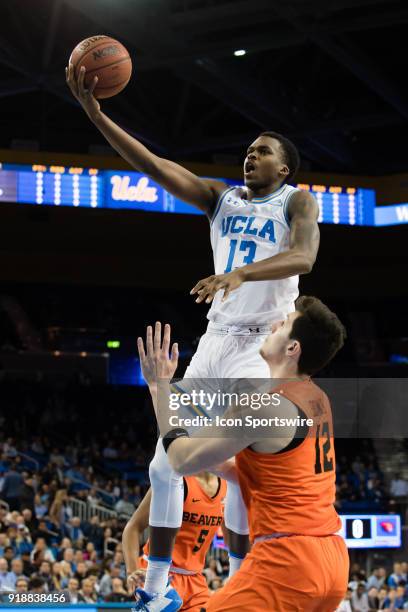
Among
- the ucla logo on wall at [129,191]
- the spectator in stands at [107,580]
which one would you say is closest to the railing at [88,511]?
the spectator in stands at [107,580]

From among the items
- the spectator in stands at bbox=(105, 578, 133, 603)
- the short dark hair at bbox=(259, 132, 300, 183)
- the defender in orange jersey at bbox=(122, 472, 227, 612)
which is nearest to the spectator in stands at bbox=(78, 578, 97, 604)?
the spectator in stands at bbox=(105, 578, 133, 603)

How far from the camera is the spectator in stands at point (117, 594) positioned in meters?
10.2

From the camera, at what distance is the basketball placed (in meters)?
4.23

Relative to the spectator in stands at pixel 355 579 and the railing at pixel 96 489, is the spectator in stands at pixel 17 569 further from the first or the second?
the spectator in stands at pixel 355 579

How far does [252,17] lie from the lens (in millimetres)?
12688

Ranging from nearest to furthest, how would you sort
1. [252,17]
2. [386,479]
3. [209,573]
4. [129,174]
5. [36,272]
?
[209,573] < [252,17] < [386,479] < [129,174] < [36,272]

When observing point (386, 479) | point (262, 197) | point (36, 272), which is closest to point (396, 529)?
point (386, 479)

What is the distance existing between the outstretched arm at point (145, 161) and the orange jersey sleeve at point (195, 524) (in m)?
1.41

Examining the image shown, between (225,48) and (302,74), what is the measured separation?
12.2 feet

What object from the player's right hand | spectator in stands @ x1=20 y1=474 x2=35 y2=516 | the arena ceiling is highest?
the arena ceiling

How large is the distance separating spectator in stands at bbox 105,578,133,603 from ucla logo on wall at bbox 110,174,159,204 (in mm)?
7045

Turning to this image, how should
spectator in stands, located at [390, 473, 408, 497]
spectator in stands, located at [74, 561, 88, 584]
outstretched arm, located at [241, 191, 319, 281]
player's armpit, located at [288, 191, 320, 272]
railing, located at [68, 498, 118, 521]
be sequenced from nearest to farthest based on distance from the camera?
outstretched arm, located at [241, 191, 319, 281] < player's armpit, located at [288, 191, 320, 272] < spectator in stands, located at [74, 561, 88, 584] < railing, located at [68, 498, 118, 521] < spectator in stands, located at [390, 473, 408, 497]

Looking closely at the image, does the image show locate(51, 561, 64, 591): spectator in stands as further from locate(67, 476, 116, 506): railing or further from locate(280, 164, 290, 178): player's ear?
locate(280, 164, 290, 178): player's ear

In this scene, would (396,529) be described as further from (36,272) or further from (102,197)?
(36,272)
